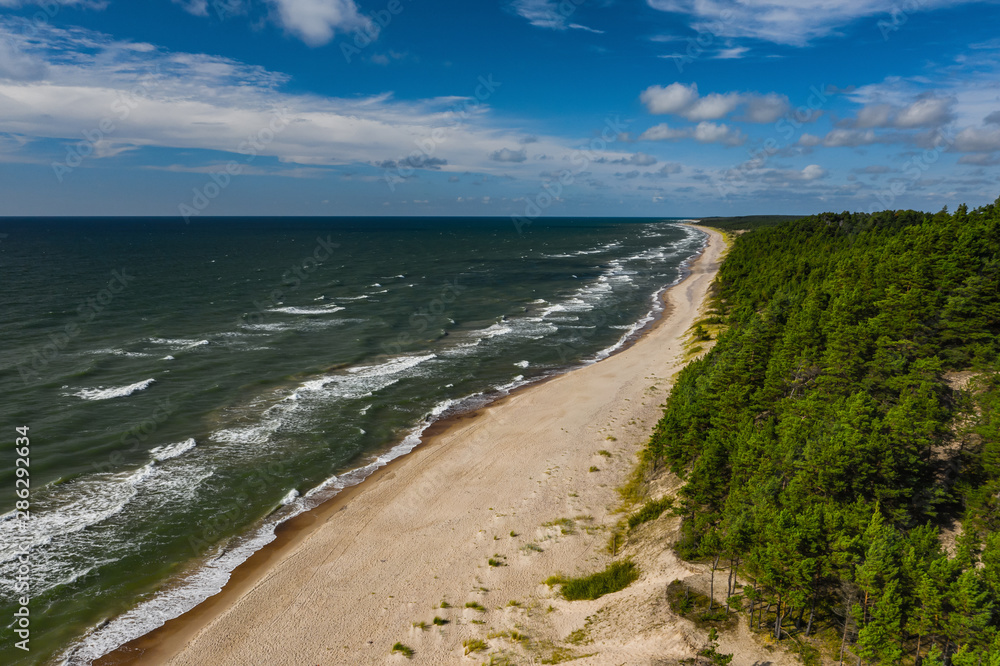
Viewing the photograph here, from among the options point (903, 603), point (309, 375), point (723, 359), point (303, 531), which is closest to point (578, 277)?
point (309, 375)

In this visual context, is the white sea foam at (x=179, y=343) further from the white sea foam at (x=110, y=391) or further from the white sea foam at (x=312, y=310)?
the white sea foam at (x=312, y=310)

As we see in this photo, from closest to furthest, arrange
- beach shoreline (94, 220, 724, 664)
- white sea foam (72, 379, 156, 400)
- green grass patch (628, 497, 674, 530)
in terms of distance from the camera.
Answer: beach shoreline (94, 220, 724, 664) < green grass patch (628, 497, 674, 530) < white sea foam (72, 379, 156, 400)

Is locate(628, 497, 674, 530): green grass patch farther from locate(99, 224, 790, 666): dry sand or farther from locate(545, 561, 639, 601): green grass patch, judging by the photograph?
locate(545, 561, 639, 601): green grass patch

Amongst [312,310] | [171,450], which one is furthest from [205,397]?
[312,310]

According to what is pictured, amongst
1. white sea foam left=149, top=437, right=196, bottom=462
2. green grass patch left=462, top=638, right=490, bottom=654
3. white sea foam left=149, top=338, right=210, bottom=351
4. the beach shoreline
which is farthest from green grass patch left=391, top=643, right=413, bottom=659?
white sea foam left=149, top=338, right=210, bottom=351

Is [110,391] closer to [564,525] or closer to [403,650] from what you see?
[403,650]

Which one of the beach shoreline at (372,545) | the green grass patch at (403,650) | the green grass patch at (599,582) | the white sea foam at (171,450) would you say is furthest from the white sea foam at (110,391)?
the green grass patch at (599,582)

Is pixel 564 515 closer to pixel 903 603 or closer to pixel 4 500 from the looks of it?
pixel 903 603
